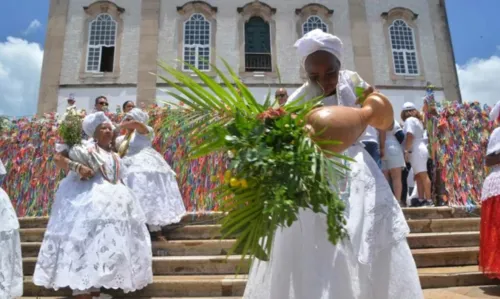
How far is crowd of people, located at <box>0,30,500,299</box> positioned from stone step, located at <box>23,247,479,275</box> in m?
0.65

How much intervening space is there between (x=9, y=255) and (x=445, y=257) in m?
4.97

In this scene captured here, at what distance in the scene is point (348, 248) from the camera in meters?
2.12

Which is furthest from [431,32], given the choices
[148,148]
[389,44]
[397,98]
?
[148,148]

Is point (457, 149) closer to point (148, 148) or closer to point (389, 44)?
point (148, 148)

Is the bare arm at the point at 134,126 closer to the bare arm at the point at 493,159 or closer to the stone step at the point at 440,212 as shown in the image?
the stone step at the point at 440,212

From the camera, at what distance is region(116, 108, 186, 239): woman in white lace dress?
568cm

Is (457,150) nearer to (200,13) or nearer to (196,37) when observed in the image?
(196,37)

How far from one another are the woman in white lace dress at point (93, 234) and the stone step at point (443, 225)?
3872mm

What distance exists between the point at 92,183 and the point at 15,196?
16.9ft

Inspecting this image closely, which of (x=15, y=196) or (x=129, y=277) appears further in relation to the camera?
(x=15, y=196)

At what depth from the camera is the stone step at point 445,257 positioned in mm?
5070

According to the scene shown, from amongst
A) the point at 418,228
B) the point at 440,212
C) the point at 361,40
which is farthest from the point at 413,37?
the point at 418,228

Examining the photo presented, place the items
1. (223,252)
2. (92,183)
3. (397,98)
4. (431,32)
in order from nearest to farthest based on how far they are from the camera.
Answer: (92,183), (223,252), (397,98), (431,32)

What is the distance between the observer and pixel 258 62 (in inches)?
784
